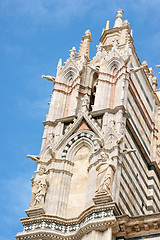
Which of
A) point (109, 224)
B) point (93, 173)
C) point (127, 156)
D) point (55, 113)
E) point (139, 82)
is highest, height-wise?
point (139, 82)

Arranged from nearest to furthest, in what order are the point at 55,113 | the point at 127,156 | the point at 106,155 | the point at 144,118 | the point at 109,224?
the point at 109,224 → the point at 106,155 → the point at 127,156 → the point at 55,113 → the point at 144,118

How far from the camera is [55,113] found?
2264 centimetres

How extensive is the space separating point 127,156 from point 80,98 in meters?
2.89

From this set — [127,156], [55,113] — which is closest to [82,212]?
[127,156]

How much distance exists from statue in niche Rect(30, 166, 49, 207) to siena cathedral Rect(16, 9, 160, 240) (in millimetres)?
29

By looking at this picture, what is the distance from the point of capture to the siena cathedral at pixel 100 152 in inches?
726

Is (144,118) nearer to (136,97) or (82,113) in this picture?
(136,97)

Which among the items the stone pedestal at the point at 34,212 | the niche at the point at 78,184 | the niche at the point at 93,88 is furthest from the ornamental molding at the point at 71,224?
the niche at the point at 93,88

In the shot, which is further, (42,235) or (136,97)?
(136,97)

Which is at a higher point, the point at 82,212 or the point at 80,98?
the point at 80,98

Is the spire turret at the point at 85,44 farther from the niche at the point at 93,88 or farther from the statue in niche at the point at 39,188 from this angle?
the statue in niche at the point at 39,188

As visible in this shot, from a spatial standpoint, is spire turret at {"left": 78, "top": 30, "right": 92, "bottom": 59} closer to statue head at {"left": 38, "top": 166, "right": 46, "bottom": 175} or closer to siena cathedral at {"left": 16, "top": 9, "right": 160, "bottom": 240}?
siena cathedral at {"left": 16, "top": 9, "right": 160, "bottom": 240}

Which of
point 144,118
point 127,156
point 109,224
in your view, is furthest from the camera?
point 144,118

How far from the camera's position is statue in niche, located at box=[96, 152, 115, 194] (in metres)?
18.7
